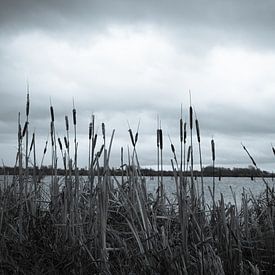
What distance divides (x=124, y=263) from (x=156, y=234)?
43cm

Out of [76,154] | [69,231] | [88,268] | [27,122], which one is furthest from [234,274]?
[27,122]

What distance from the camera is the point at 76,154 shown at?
4.33m

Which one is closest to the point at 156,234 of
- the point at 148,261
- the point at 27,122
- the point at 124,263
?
the point at 148,261

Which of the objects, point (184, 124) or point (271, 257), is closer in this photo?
point (271, 257)

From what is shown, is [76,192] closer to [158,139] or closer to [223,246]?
[158,139]

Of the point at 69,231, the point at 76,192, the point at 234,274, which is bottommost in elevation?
the point at 234,274

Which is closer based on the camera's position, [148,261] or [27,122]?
[148,261]

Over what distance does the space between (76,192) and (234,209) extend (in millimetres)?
1382

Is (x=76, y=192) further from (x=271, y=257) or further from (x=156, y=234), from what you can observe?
(x=271, y=257)

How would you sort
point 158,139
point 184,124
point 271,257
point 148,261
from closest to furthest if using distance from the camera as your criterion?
point 148,261 < point 271,257 < point 184,124 < point 158,139

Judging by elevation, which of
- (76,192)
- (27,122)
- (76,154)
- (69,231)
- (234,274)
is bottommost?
(234,274)

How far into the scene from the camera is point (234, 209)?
4.11 meters

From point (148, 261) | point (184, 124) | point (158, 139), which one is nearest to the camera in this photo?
point (148, 261)

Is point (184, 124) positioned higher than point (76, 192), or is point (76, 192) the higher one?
point (184, 124)
